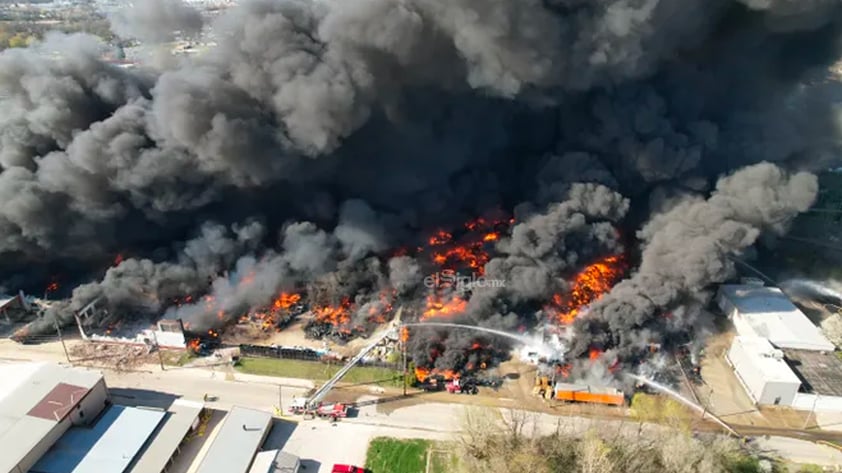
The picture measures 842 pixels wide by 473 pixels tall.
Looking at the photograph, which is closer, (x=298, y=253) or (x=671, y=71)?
(x=298, y=253)

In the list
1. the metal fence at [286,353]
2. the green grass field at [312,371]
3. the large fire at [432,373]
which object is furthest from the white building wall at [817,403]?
the metal fence at [286,353]

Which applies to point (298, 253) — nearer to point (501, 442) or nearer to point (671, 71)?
point (501, 442)

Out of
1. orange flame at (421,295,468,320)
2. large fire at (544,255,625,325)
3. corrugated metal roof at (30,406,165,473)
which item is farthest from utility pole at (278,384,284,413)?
large fire at (544,255,625,325)

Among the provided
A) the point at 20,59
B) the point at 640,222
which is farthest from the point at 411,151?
the point at 20,59

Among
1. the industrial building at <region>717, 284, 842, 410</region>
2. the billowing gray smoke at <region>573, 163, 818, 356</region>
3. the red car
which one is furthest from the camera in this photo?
the billowing gray smoke at <region>573, 163, 818, 356</region>

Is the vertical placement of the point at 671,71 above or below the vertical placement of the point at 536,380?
above

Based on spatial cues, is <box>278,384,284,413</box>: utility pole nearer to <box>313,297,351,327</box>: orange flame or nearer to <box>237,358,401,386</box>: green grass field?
<box>237,358,401,386</box>: green grass field

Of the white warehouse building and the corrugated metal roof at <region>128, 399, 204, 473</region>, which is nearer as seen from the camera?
the corrugated metal roof at <region>128, 399, 204, 473</region>
